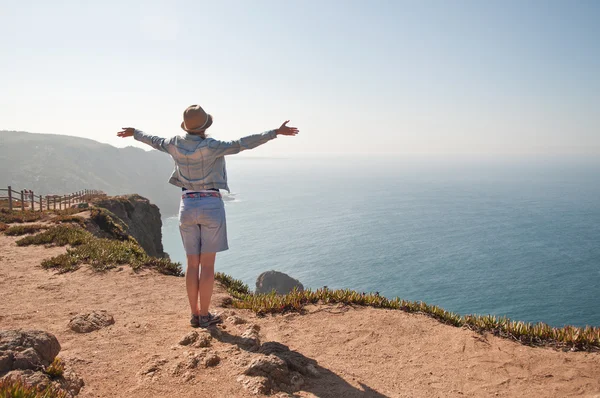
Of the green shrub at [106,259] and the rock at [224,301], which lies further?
the green shrub at [106,259]

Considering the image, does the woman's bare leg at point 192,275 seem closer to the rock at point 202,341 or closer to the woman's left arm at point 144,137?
the rock at point 202,341

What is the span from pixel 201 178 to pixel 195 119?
0.79 meters

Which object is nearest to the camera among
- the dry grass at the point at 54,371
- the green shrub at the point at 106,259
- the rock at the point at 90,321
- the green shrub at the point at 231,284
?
the dry grass at the point at 54,371

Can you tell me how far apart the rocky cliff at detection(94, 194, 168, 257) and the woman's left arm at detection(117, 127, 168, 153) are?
29.2 meters

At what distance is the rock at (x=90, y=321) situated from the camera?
17.6 ft

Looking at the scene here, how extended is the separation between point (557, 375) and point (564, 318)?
6665 centimetres

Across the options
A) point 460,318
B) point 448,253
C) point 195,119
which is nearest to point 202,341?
point 195,119

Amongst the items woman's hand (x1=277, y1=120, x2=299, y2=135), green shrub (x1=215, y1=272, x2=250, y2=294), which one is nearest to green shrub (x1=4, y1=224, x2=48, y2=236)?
green shrub (x1=215, y1=272, x2=250, y2=294)

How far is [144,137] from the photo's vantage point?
5.24 metres

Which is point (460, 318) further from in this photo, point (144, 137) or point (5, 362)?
point (5, 362)

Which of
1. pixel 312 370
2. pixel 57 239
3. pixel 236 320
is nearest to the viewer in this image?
pixel 312 370

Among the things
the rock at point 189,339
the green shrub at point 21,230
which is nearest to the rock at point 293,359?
the rock at point 189,339

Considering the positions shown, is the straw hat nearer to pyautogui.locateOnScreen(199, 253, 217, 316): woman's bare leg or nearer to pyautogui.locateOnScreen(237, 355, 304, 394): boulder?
pyautogui.locateOnScreen(199, 253, 217, 316): woman's bare leg

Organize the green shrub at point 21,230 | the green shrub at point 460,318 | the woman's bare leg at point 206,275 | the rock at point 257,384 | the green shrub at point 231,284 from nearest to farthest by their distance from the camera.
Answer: the rock at point 257,384 < the woman's bare leg at point 206,275 < the green shrub at point 460,318 < the green shrub at point 231,284 < the green shrub at point 21,230
